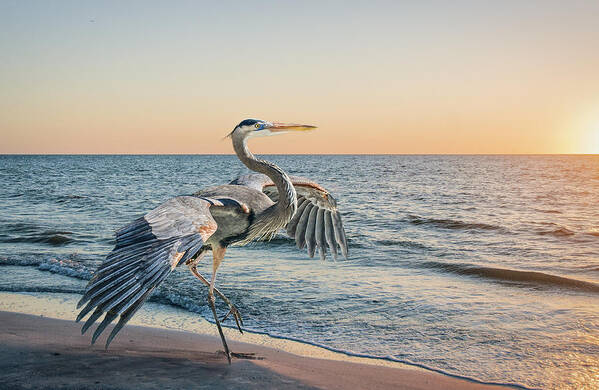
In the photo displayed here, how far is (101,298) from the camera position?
10.2ft

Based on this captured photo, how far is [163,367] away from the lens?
401 centimetres

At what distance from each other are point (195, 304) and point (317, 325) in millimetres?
1726

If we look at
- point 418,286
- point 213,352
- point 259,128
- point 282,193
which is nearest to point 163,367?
point 213,352

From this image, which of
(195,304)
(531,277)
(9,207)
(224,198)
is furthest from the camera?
(9,207)

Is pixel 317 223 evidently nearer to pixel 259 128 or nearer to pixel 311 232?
pixel 311 232

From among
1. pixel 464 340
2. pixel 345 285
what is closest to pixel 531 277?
pixel 345 285

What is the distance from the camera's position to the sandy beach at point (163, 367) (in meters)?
3.64

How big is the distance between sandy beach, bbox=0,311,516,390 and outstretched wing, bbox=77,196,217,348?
0.67 m

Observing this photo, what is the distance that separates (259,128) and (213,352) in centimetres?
214

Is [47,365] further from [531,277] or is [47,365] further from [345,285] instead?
[531,277]

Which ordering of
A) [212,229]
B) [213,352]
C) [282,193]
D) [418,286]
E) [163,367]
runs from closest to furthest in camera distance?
[212,229]
[163,367]
[213,352]
[282,193]
[418,286]

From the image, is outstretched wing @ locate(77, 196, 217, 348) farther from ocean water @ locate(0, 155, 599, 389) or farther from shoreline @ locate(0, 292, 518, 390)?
ocean water @ locate(0, 155, 599, 389)

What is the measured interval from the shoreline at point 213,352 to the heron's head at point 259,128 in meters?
2.08

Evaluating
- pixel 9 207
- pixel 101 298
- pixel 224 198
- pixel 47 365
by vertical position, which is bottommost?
pixel 9 207
